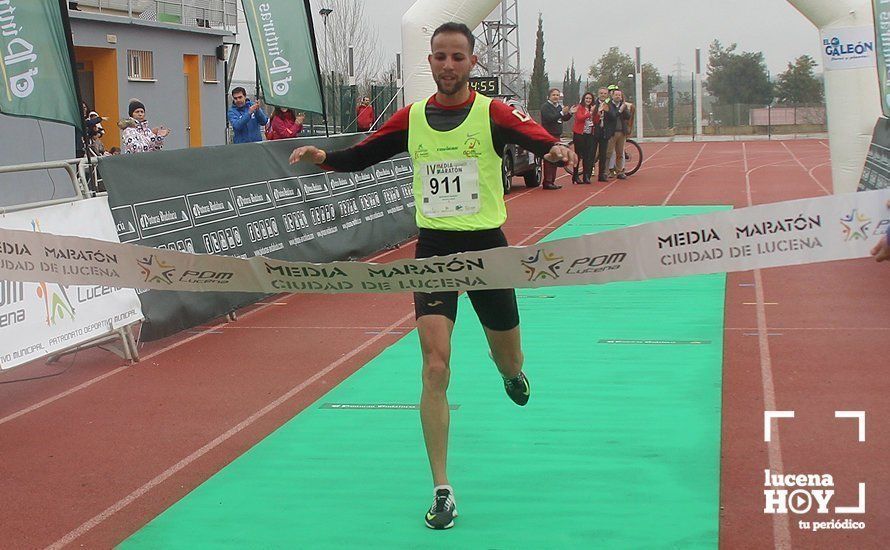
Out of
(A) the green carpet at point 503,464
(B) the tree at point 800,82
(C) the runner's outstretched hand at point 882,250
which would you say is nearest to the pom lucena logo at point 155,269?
(A) the green carpet at point 503,464

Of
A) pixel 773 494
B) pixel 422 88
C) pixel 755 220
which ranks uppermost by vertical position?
pixel 422 88

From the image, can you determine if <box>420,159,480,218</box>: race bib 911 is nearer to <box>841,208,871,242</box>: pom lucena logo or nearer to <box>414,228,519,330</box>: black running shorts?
<box>414,228,519,330</box>: black running shorts

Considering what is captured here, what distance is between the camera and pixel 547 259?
504cm

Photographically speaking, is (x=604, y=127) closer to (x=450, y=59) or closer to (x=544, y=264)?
(x=450, y=59)

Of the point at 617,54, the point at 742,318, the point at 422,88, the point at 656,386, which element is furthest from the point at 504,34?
the point at 617,54

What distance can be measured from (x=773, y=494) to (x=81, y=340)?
536 cm

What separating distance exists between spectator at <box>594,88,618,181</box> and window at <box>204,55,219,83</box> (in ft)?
46.4

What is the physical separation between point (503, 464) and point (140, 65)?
29274 mm

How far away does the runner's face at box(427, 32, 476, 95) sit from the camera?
5.28 meters

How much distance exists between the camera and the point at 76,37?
29766mm

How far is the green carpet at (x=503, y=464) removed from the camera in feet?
17.0

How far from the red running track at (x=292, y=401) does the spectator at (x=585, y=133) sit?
13.0 metres

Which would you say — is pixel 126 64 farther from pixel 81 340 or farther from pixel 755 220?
pixel 755 220

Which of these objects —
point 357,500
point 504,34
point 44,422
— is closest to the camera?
point 357,500
